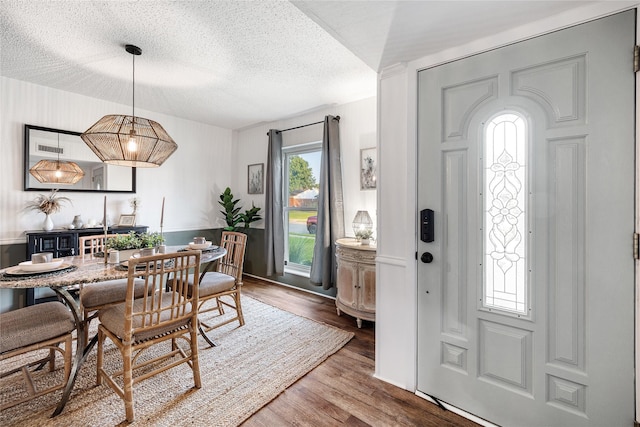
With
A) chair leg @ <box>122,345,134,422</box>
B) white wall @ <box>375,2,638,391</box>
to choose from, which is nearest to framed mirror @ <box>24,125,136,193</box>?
chair leg @ <box>122,345,134,422</box>

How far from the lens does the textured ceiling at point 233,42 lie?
4.83ft

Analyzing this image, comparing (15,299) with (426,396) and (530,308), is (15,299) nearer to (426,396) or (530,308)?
(426,396)

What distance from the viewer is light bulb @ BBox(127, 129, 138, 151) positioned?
221 cm

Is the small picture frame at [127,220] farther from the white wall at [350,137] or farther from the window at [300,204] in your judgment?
the white wall at [350,137]

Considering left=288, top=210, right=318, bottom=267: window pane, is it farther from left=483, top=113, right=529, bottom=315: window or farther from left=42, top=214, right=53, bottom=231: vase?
left=42, top=214, right=53, bottom=231: vase

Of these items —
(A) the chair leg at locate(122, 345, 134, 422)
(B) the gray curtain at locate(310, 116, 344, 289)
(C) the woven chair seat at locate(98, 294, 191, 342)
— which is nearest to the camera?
(A) the chair leg at locate(122, 345, 134, 422)

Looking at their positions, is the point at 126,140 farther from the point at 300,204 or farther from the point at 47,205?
the point at 300,204

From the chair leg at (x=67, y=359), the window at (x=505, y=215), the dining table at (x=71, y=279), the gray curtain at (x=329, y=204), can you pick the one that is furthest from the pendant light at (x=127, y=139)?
the window at (x=505, y=215)

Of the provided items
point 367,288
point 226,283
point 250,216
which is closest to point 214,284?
point 226,283

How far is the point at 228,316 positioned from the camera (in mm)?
3131

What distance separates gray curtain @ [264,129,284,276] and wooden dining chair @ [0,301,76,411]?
8.77 feet

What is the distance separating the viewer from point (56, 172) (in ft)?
10.5

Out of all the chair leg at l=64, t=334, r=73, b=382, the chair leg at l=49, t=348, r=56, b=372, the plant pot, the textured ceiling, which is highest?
the textured ceiling

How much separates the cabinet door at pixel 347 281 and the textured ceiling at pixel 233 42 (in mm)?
1944
